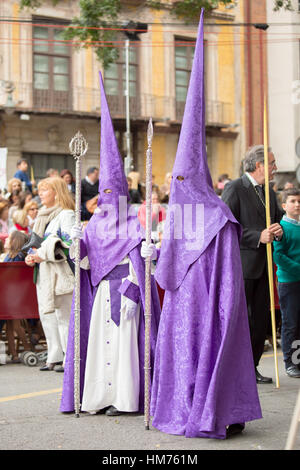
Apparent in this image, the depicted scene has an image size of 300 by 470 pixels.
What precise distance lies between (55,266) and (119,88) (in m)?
19.5

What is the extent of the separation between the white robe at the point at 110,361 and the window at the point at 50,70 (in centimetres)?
2007

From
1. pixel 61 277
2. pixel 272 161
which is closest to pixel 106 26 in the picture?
pixel 61 277

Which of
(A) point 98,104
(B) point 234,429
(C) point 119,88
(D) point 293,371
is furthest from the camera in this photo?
(C) point 119,88

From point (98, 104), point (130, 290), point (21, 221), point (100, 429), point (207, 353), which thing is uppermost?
point (98, 104)

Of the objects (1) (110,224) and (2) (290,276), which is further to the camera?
(2) (290,276)

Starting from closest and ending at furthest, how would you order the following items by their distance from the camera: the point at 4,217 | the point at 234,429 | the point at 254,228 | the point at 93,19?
the point at 234,429 → the point at 254,228 → the point at 4,217 → the point at 93,19

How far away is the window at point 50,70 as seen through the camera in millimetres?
25969

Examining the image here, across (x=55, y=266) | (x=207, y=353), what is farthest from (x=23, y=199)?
(x=207, y=353)

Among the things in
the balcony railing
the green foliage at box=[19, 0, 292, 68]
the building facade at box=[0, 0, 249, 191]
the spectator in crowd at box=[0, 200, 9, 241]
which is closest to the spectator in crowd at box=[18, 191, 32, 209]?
the spectator in crowd at box=[0, 200, 9, 241]

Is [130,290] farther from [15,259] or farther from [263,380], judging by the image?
[15,259]

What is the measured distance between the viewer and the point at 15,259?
9555mm

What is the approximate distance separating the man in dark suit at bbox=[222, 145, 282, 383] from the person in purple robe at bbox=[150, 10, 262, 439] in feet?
5.68

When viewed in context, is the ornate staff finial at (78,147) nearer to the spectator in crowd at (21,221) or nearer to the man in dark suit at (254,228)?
the man in dark suit at (254,228)

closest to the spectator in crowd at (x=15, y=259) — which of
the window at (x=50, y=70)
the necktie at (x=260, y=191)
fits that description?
the necktie at (x=260, y=191)
